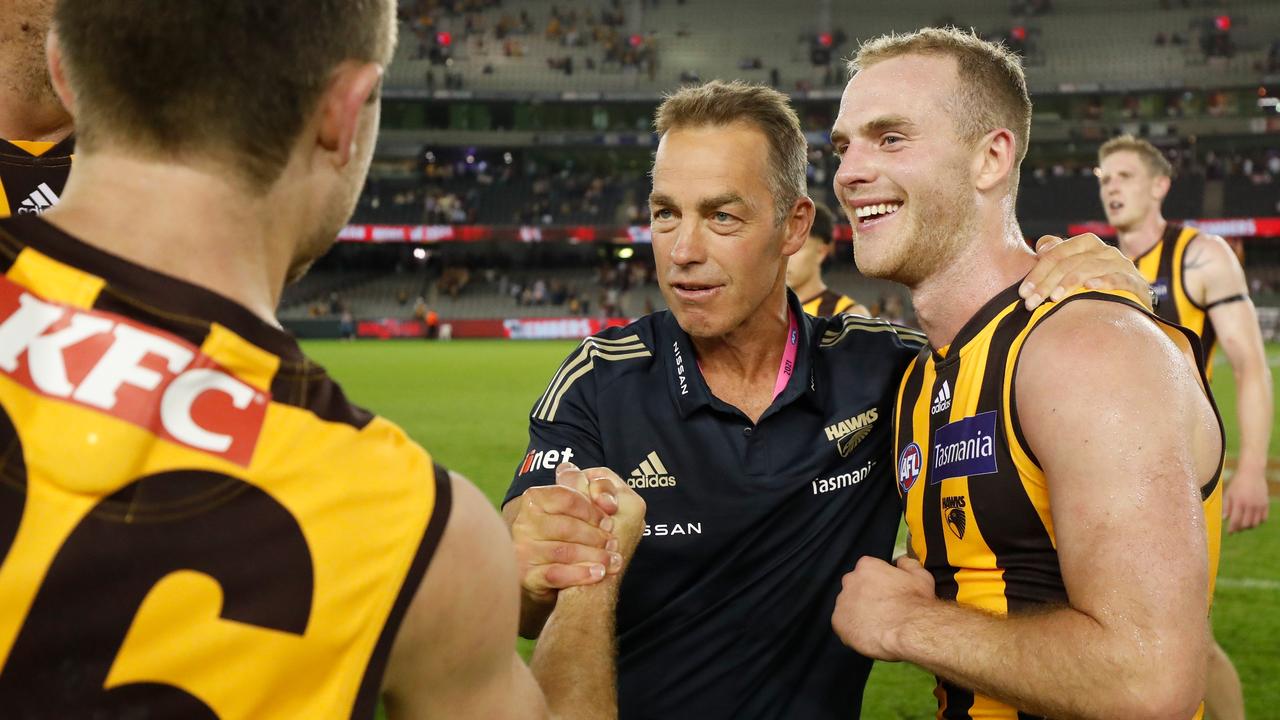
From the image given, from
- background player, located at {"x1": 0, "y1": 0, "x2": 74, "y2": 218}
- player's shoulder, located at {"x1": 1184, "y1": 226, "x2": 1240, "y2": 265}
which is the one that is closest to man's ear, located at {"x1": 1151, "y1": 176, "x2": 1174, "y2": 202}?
player's shoulder, located at {"x1": 1184, "y1": 226, "x2": 1240, "y2": 265}

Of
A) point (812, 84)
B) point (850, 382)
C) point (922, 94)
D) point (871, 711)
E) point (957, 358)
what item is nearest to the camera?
point (957, 358)

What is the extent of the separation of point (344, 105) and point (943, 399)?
1.73 m

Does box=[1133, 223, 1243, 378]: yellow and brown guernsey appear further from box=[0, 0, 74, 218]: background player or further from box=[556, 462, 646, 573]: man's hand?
box=[0, 0, 74, 218]: background player

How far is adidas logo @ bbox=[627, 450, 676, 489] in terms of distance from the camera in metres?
2.86

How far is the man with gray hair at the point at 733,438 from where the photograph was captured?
110 inches

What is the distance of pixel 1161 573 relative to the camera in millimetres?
1986

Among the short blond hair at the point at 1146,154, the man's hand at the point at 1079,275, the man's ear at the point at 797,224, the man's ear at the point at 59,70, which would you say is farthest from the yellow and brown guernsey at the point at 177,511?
the short blond hair at the point at 1146,154

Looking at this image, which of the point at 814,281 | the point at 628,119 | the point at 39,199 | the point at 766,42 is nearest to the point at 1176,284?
the point at 814,281

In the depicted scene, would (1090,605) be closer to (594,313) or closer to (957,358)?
(957,358)

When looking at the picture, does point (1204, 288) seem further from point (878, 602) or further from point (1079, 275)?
point (878, 602)

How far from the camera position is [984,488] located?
92.5 inches

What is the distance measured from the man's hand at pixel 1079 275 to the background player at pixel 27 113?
2.51 metres

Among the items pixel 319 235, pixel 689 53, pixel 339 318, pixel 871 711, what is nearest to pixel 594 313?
pixel 339 318

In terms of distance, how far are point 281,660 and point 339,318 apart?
40.9 m
